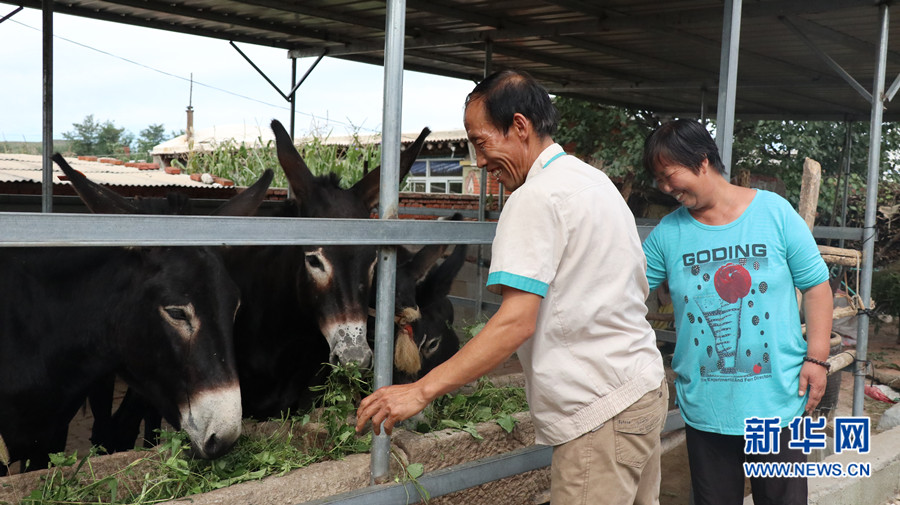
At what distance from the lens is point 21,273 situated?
318 cm

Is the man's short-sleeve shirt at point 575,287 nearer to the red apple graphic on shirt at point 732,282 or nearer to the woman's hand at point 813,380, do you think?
the red apple graphic on shirt at point 732,282

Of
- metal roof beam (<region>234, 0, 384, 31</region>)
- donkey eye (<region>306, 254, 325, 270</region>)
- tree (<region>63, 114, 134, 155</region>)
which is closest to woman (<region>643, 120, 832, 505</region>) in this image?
donkey eye (<region>306, 254, 325, 270</region>)

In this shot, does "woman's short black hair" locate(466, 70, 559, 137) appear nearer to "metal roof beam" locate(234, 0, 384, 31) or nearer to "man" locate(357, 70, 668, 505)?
"man" locate(357, 70, 668, 505)

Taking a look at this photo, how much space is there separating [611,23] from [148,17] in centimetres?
422

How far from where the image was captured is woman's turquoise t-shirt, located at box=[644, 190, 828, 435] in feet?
8.58

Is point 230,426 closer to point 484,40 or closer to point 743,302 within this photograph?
point 743,302

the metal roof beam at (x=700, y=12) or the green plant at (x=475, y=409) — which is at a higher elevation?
the metal roof beam at (x=700, y=12)

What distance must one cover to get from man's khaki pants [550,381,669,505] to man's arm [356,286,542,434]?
38 cm

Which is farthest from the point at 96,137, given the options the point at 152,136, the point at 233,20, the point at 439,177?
the point at 233,20

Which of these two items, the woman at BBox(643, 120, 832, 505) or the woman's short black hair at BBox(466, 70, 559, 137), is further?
the woman at BBox(643, 120, 832, 505)

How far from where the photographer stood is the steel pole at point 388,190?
2.29 m

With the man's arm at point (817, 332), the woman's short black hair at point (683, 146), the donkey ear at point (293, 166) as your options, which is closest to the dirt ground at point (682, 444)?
the donkey ear at point (293, 166)

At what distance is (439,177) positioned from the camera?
19.3 m

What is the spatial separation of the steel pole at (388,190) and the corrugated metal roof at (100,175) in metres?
6.25
